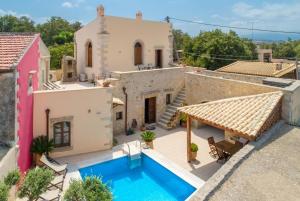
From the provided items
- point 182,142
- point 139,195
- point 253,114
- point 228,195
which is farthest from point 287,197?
point 182,142

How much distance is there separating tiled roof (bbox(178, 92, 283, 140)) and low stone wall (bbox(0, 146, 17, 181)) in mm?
8315

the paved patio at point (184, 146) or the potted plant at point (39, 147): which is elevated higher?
the potted plant at point (39, 147)

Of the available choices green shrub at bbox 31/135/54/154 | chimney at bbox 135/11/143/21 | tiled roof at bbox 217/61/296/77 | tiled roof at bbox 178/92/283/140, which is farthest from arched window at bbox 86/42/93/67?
tiled roof at bbox 217/61/296/77

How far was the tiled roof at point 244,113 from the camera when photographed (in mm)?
11141

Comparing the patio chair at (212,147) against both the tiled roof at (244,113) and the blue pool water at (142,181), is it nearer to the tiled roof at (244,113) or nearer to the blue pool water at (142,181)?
the tiled roof at (244,113)

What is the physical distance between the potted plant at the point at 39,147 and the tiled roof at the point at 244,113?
752cm

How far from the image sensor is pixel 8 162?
8727 mm

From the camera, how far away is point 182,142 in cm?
1714

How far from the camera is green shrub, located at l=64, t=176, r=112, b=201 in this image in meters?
6.55

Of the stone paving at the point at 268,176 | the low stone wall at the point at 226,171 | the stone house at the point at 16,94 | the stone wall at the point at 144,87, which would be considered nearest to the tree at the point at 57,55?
the stone wall at the point at 144,87

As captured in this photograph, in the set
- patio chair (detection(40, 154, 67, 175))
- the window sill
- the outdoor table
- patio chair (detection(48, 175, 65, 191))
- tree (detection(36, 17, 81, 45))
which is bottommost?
patio chair (detection(48, 175, 65, 191))

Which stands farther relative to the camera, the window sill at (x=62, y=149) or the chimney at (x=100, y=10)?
the chimney at (x=100, y=10)

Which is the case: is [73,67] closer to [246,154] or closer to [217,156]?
[217,156]

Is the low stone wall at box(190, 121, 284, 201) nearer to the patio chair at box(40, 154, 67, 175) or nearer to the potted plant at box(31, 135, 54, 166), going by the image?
the patio chair at box(40, 154, 67, 175)
